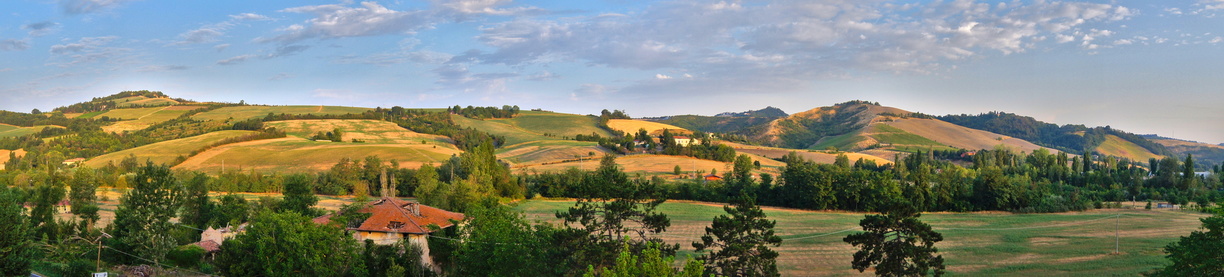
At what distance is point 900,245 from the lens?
104 ft

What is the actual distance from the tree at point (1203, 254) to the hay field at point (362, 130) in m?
138

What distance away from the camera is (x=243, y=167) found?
11888 centimetres

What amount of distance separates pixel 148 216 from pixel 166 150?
4126 inches

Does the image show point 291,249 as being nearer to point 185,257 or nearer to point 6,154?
point 185,257

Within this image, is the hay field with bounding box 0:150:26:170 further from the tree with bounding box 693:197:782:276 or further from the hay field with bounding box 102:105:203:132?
the tree with bounding box 693:197:782:276

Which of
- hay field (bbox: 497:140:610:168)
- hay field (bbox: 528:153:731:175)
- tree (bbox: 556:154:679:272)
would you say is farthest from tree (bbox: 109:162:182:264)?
hay field (bbox: 497:140:610:168)

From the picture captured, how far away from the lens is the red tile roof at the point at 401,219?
43.7 meters

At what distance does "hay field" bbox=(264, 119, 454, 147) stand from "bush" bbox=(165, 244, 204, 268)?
4203 inches

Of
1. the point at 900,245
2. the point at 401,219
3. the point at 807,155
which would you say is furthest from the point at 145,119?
the point at 900,245

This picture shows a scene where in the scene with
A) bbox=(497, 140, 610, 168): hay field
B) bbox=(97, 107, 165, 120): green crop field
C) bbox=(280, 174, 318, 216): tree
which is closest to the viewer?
bbox=(280, 174, 318, 216): tree

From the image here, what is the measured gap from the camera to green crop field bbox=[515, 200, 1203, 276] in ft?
142

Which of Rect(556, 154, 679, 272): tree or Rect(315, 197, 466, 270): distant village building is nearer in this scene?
Rect(556, 154, 679, 272): tree

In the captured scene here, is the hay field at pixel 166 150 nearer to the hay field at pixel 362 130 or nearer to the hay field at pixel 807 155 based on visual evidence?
the hay field at pixel 362 130

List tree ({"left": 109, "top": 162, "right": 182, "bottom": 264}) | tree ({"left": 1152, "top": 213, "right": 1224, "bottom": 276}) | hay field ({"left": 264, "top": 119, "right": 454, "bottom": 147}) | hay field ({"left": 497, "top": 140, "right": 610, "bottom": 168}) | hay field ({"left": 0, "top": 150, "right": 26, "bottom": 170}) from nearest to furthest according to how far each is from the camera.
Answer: tree ({"left": 1152, "top": 213, "right": 1224, "bottom": 276}) → tree ({"left": 109, "top": 162, "right": 182, "bottom": 264}) → hay field ({"left": 0, "top": 150, "right": 26, "bottom": 170}) → hay field ({"left": 497, "top": 140, "right": 610, "bottom": 168}) → hay field ({"left": 264, "top": 119, "right": 454, "bottom": 147})
